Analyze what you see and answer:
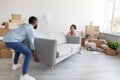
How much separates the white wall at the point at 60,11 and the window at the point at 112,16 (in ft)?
0.83

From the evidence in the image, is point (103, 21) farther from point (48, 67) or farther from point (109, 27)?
point (48, 67)

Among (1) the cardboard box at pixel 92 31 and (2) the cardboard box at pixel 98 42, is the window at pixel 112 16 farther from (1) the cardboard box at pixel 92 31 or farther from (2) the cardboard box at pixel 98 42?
(2) the cardboard box at pixel 98 42

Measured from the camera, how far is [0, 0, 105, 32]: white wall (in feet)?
21.7

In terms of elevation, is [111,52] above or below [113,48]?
below

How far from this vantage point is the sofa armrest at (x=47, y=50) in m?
3.32

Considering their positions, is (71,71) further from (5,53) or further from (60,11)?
(60,11)

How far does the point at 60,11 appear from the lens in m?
7.07

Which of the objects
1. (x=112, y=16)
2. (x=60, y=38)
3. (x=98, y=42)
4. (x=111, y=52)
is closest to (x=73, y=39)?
(x=60, y=38)

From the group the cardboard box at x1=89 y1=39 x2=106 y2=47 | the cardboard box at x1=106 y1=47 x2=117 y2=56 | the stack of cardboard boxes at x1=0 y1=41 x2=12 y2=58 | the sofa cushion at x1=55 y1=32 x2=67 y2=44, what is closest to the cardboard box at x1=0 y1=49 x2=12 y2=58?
the stack of cardboard boxes at x1=0 y1=41 x2=12 y2=58

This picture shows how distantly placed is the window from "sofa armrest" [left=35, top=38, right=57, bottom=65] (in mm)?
3864

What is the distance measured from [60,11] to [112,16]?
2257 millimetres

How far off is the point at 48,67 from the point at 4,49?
149 centimetres

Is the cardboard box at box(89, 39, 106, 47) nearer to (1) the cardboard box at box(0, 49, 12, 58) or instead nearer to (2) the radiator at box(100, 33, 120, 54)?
(2) the radiator at box(100, 33, 120, 54)

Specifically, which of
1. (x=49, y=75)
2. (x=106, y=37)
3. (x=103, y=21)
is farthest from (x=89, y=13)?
(x=49, y=75)
